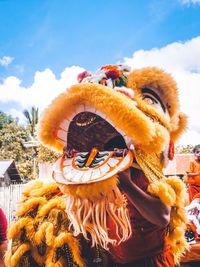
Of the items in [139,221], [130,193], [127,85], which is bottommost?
[139,221]

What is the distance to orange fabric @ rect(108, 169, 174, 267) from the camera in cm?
153

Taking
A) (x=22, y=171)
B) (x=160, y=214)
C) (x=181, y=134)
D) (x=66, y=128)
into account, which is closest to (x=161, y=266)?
(x=160, y=214)

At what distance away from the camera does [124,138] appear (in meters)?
1.39

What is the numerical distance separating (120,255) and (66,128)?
0.71 m

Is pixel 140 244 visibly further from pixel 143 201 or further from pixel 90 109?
pixel 90 109

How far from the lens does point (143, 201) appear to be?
137 cm

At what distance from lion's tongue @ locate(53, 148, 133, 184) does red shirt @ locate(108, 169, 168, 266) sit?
23 centimetres

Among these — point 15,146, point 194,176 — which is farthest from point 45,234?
point 15,146

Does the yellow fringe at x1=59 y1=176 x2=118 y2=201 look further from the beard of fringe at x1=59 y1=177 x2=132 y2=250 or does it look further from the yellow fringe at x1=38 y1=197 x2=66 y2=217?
the yellow fringe at x1=38 y1=197 x2=66 y2=217

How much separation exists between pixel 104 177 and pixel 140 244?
1.76ft

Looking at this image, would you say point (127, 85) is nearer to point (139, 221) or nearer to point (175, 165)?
point (139, 221)

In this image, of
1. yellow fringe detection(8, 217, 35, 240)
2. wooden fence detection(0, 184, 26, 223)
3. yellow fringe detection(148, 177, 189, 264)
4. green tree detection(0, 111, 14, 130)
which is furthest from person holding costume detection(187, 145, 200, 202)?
green tree detection(0, 111, 14, 130)

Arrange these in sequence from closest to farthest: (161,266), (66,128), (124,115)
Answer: (124,115), (66,128), (161,266)

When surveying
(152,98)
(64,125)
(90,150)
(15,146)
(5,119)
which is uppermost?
(5,119)
